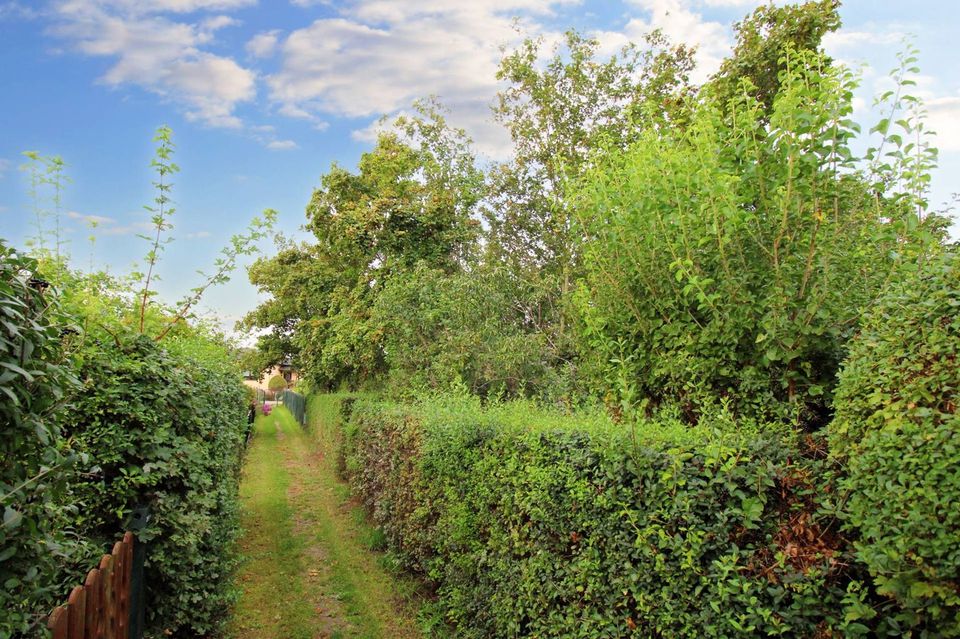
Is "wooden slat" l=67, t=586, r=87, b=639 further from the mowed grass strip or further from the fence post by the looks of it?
the mowed grass strip

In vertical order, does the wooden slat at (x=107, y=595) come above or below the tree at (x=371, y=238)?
→ below

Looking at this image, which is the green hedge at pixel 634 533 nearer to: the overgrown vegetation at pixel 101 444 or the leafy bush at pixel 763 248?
the leafy bush at pixel 763 248

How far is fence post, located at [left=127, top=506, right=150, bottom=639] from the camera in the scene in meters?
4.19

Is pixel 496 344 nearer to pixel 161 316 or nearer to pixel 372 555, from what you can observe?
pixel 372 555

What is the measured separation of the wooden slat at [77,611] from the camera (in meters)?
2.58

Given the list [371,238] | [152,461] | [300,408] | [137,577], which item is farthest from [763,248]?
[300,408]

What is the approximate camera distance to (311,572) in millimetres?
9086

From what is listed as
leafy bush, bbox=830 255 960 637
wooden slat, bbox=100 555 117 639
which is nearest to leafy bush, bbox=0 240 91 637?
wooden slat, bbox=100 555 117 639

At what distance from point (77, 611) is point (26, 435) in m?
1.08

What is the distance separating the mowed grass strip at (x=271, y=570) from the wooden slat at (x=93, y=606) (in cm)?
426

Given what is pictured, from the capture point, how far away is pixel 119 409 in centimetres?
430

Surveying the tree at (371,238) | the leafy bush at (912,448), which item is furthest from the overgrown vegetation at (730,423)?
the tree at (371,238)

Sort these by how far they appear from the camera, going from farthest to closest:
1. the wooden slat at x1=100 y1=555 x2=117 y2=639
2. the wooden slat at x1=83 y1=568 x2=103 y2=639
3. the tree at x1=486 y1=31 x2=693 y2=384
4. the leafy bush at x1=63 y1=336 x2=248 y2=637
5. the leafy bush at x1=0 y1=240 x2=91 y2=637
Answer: the tree at x1=486 y1=31 x2=693 y2=384, the leafy bush at x1=63 y1=336 x2=248 y2=637, the wooden slat at x1=100 y1=555 x2=117 y2=639, the wooden slat at x1=83 y1=568 x2=103 y2=639, the leafy bush at x1=0 y1=240 x2=91 y2=637

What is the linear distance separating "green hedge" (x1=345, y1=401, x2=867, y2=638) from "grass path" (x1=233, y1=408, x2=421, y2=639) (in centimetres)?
166
